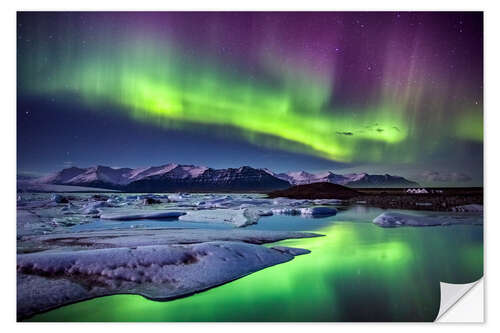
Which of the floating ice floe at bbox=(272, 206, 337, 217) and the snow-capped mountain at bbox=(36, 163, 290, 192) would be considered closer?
the snow-capped mountain at bbox=(36, 163, 290, 192)

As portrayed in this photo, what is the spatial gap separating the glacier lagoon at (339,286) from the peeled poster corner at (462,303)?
0.07m

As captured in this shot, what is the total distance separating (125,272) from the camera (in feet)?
11.5

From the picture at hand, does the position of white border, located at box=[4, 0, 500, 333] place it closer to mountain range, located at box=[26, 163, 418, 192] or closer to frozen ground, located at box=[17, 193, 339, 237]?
frozen ground, located at box=[17, 193, 339, 237]

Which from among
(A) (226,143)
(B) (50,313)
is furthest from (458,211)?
(B) (50,313)

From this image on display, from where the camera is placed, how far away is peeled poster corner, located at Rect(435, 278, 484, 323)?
3.71 metres

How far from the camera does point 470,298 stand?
3.90 m

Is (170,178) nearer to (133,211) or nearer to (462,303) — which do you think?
(133,211)

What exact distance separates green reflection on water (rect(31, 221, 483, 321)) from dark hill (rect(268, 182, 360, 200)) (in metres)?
0.69

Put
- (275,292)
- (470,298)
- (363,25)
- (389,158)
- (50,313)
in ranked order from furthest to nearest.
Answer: (389,158), (363,25), (470,298), (275,292), (50,313)

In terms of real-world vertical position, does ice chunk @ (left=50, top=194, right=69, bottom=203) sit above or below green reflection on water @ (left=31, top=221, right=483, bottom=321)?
above

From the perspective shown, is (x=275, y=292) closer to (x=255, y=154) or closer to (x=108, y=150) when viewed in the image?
(x=255, y=154)

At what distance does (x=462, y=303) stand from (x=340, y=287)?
1.42 metres

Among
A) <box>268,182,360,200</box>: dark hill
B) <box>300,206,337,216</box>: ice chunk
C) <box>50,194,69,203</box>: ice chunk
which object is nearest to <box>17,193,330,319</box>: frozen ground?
<box>50,194,69,203</box>: ice chunk
